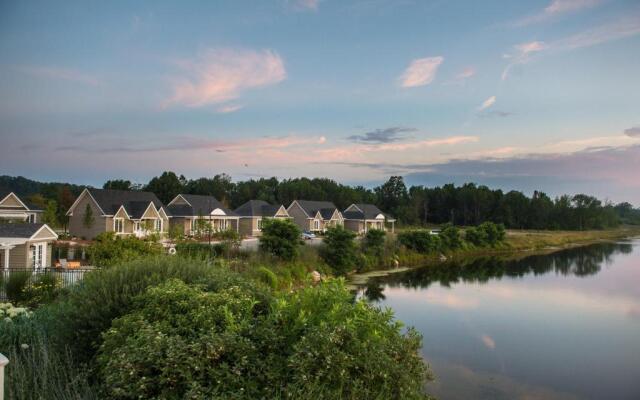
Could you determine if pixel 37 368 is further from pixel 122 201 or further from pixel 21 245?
pixel 122 201

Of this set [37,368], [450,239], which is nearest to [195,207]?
[450,239]

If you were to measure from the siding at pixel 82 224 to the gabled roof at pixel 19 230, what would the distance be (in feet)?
44.6

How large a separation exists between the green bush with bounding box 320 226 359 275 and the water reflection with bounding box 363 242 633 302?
2371 millimetres

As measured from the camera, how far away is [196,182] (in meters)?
75.4

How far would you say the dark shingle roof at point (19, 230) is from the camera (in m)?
18.7

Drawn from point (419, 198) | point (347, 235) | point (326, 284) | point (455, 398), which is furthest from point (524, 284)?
point (419, 198)

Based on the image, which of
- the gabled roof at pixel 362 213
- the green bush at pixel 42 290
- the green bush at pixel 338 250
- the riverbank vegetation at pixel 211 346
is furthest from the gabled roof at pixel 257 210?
the riverbank vegetation at pixel 211 346

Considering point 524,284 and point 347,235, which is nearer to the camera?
point 524,284

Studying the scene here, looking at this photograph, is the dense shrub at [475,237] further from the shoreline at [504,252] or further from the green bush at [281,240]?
the green bush at [281,240]

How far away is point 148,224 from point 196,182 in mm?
41587

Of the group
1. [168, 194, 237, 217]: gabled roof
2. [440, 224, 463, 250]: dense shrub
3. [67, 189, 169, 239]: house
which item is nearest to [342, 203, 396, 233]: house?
[440, 224, 463, 250]: dense shrub

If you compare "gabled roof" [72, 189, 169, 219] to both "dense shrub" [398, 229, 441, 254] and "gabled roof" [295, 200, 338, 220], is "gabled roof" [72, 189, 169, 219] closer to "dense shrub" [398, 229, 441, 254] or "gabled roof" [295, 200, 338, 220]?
"gabled roof" [295, 200, 338, 220]

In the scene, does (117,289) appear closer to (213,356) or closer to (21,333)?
(21,333)

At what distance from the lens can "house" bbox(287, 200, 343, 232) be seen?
164 ft
